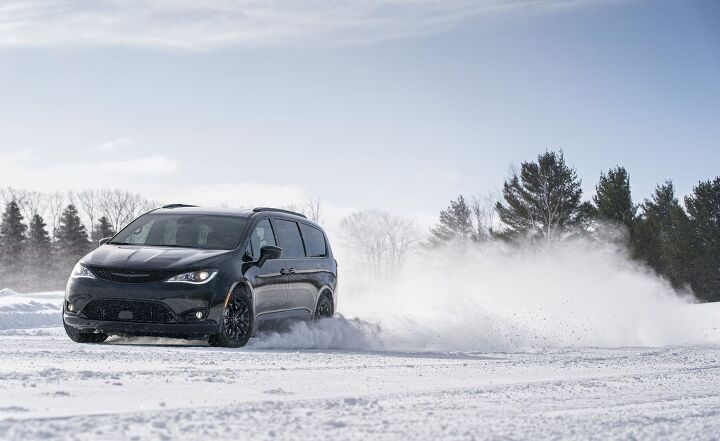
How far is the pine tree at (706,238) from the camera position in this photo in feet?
206

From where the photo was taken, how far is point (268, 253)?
35.9 ft

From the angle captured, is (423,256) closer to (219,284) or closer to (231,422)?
(219,284)

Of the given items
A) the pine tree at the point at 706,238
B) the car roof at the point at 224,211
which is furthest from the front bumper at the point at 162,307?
the pine tree at the point at 706,238

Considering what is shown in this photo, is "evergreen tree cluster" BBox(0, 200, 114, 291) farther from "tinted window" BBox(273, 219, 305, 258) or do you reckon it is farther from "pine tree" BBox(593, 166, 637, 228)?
"tinted window" BBox(273, 219, 305, 258)

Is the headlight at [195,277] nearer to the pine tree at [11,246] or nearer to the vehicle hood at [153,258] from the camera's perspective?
the vehicle hood at [153,258]

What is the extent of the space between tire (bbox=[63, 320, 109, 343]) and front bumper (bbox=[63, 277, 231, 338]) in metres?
0.49

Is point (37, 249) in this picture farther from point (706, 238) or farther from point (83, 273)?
point (83, 273)

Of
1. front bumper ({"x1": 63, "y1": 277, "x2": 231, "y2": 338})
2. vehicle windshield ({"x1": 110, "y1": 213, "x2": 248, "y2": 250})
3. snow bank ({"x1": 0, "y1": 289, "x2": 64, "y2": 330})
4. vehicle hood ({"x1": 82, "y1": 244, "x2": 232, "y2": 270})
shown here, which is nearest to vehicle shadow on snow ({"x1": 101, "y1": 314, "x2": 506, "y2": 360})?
front bumper ({"x1": 63, "y1": 277, "x2": 231, "y2": 338})

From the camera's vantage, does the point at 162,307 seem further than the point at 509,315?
No

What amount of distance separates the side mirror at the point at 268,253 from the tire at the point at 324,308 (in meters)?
1.59

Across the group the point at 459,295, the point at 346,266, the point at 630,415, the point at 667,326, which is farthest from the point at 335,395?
the point at 346,266

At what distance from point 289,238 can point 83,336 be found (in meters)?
3.00

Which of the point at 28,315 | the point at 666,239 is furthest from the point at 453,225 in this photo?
the point at 28,315

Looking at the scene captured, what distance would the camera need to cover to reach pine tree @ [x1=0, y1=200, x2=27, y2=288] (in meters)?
76.5
